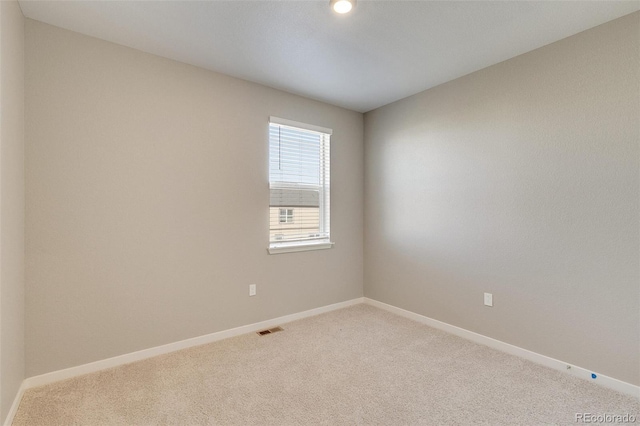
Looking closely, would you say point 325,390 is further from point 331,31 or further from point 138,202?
point 331,31

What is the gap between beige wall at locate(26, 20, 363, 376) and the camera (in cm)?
220

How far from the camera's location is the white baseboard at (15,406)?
68.4 inches

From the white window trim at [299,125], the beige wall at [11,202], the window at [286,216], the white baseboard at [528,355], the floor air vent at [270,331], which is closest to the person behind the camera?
the beige wall at [11,202]

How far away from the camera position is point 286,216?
3.50 metres

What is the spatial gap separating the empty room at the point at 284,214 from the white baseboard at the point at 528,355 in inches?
0.9

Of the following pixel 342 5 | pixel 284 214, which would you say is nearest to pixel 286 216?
pixel 284 214

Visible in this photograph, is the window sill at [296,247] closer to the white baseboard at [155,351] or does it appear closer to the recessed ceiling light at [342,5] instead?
the white baseboard at [155,351]

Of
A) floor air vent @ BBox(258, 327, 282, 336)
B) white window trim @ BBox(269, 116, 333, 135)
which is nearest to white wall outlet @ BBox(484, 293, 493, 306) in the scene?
floor air vent @ BBox(258, 327, 282, 336)

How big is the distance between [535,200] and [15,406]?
3.85m

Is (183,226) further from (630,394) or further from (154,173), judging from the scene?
(630,394)

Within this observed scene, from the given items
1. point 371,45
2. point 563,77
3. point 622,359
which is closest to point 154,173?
point 371,45

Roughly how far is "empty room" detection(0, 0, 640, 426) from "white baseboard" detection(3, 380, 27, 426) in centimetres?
2

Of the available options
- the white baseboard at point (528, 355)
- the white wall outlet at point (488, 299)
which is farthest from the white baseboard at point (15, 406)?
the white wall outlet at point (488, 299)

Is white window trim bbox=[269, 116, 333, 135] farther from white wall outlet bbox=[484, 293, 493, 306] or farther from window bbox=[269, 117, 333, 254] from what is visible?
white wall outlet bbox=[484, 293, 493, 306]
